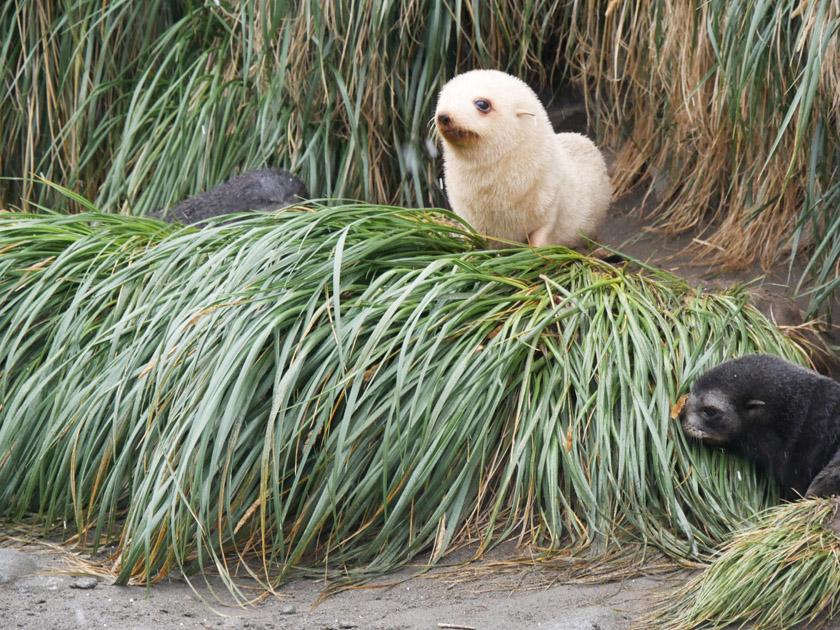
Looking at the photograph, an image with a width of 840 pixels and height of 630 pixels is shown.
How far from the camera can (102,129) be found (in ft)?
17.8

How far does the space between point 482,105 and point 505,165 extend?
0.25m

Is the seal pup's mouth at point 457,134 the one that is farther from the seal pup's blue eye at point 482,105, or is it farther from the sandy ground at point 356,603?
the sandy ground at point 356,603

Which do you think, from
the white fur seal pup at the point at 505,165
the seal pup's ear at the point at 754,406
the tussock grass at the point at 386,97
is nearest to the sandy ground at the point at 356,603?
the seal pup's ear at the point at 754,406

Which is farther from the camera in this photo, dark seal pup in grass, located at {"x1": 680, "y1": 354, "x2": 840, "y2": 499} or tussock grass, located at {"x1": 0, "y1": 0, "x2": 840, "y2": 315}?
tussock grass, located at {"x1": 0, "y1": 0, "x2": 840, "y2": 315}

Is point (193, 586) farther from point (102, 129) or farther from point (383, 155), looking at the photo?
point (102, 129)

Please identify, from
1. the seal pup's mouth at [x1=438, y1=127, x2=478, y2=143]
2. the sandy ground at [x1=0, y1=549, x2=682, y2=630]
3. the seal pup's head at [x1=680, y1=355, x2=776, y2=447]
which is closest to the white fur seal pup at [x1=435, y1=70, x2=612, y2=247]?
the seal pup's mouth at [x1=438, y1=127, x2=478, y2=143]

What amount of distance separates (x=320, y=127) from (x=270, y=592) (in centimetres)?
252

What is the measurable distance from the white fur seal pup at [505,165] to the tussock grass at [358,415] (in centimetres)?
34

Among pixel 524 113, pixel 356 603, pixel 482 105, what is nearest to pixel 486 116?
pixel 482 105

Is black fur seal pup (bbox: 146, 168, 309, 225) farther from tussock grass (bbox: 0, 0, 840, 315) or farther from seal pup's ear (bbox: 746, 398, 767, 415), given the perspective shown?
seal pup's ear (bbox: 746, 398, 767, 415)

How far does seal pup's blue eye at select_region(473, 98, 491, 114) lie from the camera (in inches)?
142

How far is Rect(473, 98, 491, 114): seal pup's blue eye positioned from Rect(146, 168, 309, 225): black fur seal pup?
114 cm

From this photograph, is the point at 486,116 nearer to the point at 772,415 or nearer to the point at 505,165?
the point at 505,165

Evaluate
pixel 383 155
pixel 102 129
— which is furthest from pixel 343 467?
pixel 102 129
